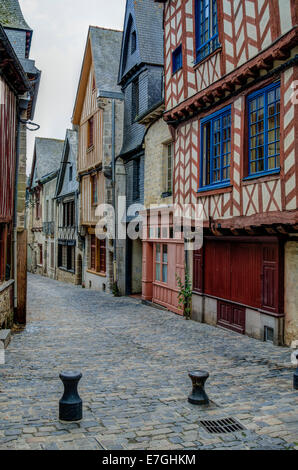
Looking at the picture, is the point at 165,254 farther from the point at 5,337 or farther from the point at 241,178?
the point at 5,337

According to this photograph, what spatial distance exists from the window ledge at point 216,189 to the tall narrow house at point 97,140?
7.02m

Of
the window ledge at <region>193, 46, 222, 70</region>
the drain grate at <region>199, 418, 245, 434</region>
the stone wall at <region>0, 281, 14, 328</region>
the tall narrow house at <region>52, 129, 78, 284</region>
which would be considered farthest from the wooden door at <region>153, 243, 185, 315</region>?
the tall narrow house at <region>52, 129, 78, 284</region>

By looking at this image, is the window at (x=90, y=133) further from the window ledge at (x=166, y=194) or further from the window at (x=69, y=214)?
the window ledge at (x=166, y=194)

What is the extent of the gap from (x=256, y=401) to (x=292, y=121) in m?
4.40

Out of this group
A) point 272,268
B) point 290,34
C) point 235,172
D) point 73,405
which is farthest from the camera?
point 235,172

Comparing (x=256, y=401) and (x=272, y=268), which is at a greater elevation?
(x=272, y=268)

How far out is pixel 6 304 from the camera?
9922mm

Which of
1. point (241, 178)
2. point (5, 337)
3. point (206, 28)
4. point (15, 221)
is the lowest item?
point (5, 337)

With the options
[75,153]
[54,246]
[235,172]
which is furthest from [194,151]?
[54,246]

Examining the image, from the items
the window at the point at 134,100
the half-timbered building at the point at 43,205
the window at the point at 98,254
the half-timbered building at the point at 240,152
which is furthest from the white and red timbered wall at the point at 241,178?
the half-timbered building at the point at 43,205

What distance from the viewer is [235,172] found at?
9219 millimetres

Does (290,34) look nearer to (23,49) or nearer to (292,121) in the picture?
(292,121)

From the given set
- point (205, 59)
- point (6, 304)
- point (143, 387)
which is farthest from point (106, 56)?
point (143, 387)

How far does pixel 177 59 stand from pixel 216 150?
10.0ft
